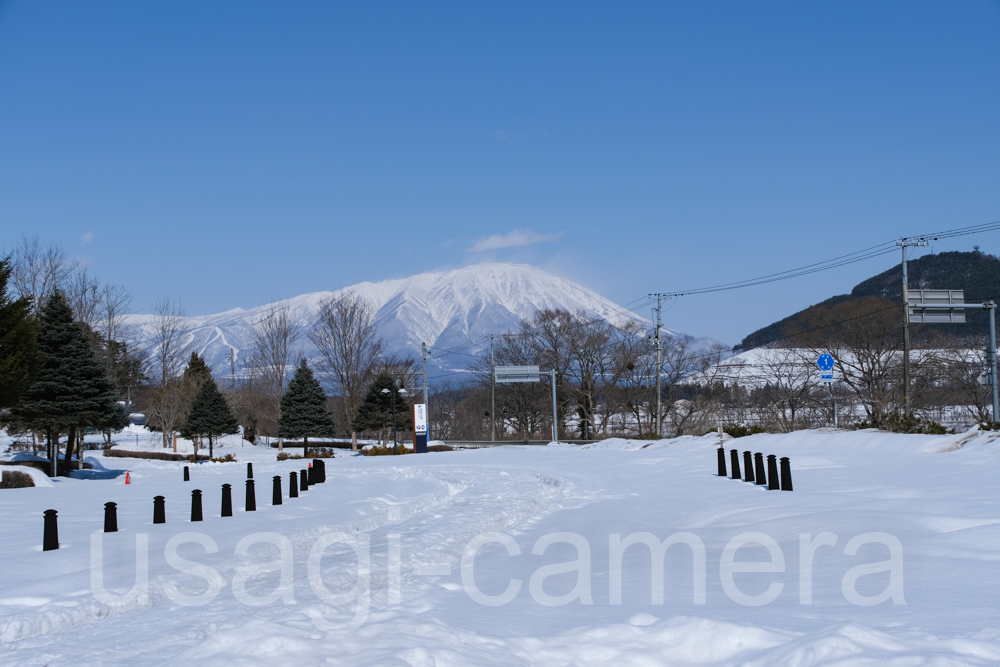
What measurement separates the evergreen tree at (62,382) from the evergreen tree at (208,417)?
21841mm

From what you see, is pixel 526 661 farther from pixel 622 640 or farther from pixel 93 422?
pixel 93 422

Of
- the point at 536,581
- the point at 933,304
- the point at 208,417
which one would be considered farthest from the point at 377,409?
the point at 536,581

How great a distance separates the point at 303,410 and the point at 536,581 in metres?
54.3

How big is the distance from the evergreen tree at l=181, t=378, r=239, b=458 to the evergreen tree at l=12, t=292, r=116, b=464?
21.8 meters

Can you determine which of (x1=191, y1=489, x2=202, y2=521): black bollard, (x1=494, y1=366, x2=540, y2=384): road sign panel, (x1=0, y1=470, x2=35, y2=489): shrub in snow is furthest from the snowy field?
(x1=494, y1=366, x2=540, y2=384): road sign panel

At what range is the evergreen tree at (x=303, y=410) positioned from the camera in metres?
59.4

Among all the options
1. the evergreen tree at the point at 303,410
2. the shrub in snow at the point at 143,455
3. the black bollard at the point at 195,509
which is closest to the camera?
the black bollard at the point at 195,509

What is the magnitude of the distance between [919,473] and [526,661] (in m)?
12.7

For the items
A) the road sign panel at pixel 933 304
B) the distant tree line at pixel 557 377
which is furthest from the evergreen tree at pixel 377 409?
the road sign panel at pixel 933 304

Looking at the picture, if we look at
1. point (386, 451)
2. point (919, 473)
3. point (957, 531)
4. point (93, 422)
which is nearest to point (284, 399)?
point (386, 451)

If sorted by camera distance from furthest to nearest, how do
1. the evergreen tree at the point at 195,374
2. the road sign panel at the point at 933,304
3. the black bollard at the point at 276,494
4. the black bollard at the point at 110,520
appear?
the evergreen tree at the point at 195,374, the road sign panel at the point at 933,304, the black bollard at the point at 276,494, the black bollard at the point at 110,520

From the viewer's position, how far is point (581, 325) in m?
73.1

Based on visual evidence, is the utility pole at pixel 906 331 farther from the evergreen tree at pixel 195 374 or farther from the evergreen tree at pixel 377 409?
the evergreen tree at pixel 195 374

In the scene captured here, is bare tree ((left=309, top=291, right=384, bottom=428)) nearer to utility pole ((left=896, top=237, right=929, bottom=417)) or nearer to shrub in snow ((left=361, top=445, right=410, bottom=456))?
shrub in snow ((left=361, top=445, right=410, bottom=456))
